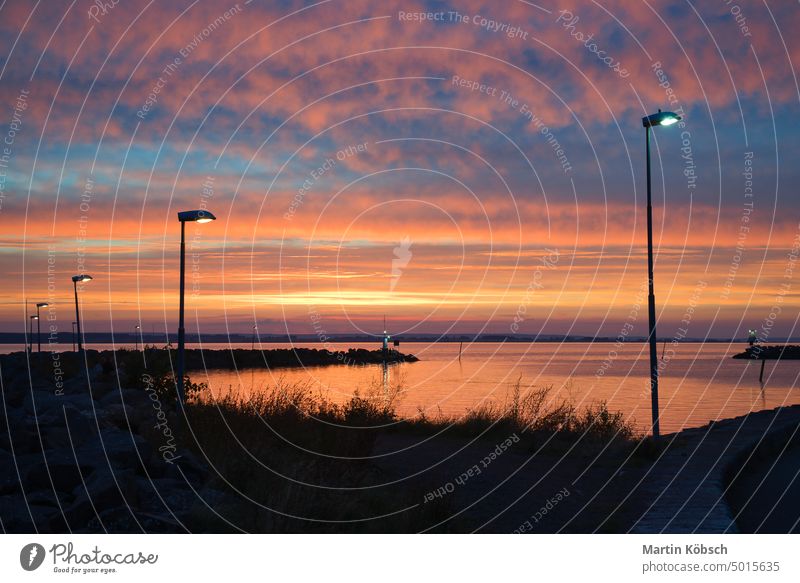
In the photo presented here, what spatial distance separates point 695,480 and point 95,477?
31.6ft

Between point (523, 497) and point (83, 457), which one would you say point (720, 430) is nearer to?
point (523, 497)

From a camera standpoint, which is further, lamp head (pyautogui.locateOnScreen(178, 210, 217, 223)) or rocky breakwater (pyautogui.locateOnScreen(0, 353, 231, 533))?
lamp head (pyautogui.locateOnScreen(178, 210, 217, 223))

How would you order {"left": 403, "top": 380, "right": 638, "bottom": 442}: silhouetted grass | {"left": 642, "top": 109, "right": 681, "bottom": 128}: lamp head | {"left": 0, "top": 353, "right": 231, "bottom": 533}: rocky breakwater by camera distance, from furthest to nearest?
{"left": 403, "top": 380, "right": 638, "bottom": 442}: silhouetted grass → {"left": 642, "top": 109, "right": 681, "bottom": 128}: lamp head → {"left": 0, "top": 353, "right": 231, "bottom": 533}: rocky breakwater

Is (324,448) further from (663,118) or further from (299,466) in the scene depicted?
(663,118)

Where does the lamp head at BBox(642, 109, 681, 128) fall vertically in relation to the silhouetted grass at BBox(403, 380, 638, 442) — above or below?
above

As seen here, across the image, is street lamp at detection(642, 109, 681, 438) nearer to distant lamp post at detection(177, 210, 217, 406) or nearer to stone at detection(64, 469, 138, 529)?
distant lamp post at detection(177, 210, 217, 406)

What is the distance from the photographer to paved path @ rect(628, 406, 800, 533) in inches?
405

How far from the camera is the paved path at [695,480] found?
10.3m

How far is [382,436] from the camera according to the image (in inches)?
790

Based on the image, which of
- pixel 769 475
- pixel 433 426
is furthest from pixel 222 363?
pixel 769 475

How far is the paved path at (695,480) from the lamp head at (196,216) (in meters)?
11.3
